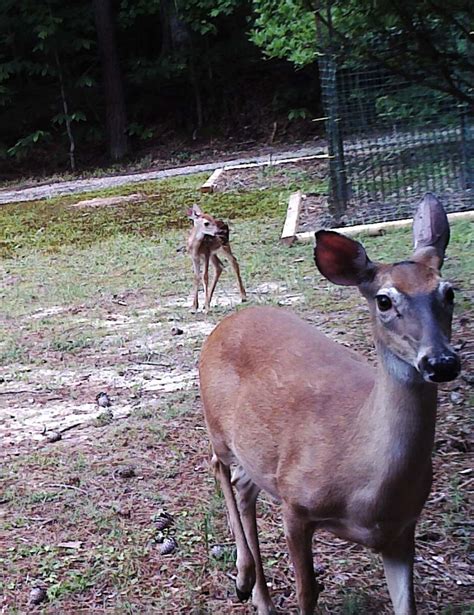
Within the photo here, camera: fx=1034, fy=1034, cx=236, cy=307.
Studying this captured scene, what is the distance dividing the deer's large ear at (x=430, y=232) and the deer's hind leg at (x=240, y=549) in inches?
42.1

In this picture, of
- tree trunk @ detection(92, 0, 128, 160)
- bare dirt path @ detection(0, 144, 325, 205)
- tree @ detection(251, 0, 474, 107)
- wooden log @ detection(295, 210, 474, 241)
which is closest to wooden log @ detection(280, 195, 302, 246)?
wooden log @ detection(295, 210, 474, 241)

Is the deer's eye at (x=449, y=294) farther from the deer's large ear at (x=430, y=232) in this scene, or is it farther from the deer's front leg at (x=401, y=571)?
the deer's front leg at (x=401, y=571)

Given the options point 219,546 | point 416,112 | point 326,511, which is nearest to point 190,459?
point 219,546

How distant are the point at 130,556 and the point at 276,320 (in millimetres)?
962

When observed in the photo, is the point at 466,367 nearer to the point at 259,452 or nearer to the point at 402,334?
the point at 259,452

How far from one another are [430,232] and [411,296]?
1.03 feet

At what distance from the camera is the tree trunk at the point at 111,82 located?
2203 cm

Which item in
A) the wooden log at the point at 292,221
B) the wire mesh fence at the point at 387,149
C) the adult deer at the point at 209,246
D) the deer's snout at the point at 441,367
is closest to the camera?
the deer's snout at the point at 441,367

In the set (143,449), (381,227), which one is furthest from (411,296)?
(381,227)

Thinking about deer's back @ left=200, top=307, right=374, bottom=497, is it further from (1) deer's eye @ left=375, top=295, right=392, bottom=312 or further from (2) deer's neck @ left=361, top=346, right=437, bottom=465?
(1) deer's eye @ left=375, top=295, right=392, bottom=312

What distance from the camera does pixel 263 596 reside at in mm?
3014

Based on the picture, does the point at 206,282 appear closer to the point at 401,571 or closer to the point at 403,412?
the point at 401,571

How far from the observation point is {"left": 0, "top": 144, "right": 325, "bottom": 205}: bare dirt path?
54.5 feet

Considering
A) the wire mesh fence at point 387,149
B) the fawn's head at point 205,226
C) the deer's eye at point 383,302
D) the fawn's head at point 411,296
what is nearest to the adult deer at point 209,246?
the fawn's head at point 205,226
